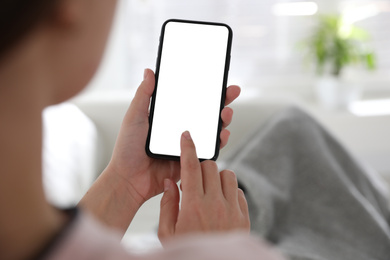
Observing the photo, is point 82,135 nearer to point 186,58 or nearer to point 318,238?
point 318,238

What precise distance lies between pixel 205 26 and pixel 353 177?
2.64 feet

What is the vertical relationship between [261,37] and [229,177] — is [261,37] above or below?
above

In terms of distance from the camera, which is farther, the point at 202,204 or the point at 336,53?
the point at 336,53

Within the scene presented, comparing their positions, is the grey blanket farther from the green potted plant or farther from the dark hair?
the dark hair

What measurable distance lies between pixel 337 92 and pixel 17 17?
2115mm

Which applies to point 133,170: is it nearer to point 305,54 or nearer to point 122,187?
point 122,187

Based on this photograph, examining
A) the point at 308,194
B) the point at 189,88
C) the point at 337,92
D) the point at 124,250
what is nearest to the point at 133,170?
the point at 189,88

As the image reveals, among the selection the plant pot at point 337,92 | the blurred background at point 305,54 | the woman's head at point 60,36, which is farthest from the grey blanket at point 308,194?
the woman's head at point 60,36

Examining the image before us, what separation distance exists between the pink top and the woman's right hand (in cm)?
17

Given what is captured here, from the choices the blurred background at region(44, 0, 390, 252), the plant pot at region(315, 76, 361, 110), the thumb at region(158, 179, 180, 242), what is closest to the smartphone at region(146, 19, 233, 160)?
the thumb at region(158, 179, 180, 242)

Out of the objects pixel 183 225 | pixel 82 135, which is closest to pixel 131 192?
pixel 183 225

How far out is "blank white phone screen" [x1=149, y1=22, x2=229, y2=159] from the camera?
0.69 meters

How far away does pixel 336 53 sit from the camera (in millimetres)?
2250

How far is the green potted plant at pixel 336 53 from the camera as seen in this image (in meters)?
2.24
